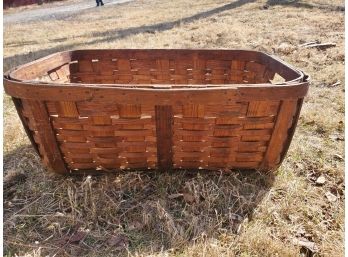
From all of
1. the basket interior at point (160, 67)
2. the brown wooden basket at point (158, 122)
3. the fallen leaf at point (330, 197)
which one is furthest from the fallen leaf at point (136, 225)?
the basket interior at point (160, 67)

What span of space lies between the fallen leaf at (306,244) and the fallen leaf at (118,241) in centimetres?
96

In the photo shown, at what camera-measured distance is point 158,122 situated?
2.05 meters

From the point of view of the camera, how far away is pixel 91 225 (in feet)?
6.73

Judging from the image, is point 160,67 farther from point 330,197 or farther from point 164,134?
point 330,197

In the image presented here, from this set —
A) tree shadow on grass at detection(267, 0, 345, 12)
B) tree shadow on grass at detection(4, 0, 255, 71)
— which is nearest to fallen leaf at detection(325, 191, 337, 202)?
tree shadow on grass at detection(4, 0, 255, 71)

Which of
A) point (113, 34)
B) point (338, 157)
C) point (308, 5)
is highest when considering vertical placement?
point (338, 157)

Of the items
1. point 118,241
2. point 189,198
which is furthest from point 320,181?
point 118,241

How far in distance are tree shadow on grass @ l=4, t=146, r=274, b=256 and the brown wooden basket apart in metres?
0.12

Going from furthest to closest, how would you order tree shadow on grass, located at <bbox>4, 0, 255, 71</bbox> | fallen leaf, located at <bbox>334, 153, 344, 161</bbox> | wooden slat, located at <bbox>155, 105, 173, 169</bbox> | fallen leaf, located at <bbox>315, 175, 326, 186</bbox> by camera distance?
tree shadow on grass, located at <bbox>4, 0, 255, 71</bbox>, fallen leaf, located at <bbox>334, 153, 344, 161</bbox>, fallen leaf, located at <bbox>315, 175, 326, 186</bbox>, wooden slat, located at <bbox>155, 105, 173, 169</bbox>

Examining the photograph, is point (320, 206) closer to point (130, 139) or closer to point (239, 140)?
point (239, 140)

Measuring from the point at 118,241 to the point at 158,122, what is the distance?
724 mm

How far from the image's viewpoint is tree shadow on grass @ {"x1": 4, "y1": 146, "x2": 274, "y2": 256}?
194cm

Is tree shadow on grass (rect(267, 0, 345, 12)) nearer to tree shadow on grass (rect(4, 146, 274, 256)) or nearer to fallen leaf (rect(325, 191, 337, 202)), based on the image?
fallen leaf (rect(325, 191, 337, 202))

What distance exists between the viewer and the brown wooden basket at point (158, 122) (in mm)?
1901
